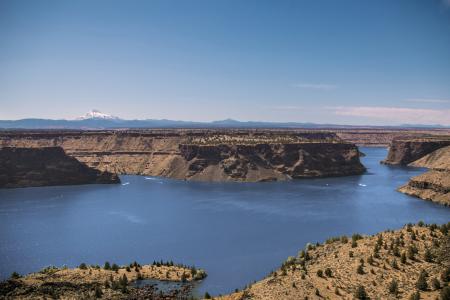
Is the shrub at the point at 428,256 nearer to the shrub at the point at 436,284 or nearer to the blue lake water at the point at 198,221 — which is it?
the shrub at the point at 436,284

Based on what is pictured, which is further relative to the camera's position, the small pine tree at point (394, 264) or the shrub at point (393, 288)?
the small pine tree at point (394, 264)

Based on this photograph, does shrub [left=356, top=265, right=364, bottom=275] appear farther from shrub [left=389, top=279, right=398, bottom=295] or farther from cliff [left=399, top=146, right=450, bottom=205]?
cliff [left=399, top=146, right=450, bottom=205]

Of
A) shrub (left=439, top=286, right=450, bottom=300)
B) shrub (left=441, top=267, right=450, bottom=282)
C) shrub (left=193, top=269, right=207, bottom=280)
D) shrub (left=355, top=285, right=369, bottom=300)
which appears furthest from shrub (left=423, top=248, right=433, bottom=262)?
shrub (left=193, top=269, right=207, bottom=280)

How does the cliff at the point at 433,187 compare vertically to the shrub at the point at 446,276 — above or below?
below

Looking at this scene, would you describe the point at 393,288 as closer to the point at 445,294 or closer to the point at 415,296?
the point at 415,296

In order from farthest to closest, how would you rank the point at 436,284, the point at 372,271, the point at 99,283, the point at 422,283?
the point at 99,283, the point at 372,271, the point at 422,283, the point at 436,284

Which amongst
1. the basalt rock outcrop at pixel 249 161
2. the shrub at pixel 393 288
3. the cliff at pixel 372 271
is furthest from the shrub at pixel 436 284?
the basalt rock outcrop at pixel 249 161

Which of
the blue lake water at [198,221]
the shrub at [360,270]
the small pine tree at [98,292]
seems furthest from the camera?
the blue lake water at [198,221]

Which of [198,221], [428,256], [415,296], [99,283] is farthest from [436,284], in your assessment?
[198,221]
